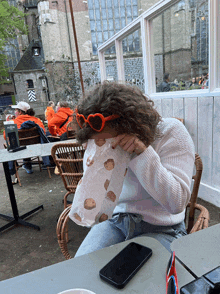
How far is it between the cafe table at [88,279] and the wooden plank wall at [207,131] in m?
2.17

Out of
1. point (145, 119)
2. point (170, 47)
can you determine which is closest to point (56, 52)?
point (170, 47)

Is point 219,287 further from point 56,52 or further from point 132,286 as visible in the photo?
point 56,52

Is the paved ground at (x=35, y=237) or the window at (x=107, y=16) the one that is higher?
the window at (x=107, y=16)

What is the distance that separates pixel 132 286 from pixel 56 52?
22480 mm

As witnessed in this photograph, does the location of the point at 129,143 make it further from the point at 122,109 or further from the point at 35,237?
the point at 35,237

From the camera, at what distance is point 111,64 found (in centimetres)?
482

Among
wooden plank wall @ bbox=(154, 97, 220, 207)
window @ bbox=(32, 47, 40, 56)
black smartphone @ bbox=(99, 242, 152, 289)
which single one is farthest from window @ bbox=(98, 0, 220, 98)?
window @ bbox=(32, 47, 40, 56)

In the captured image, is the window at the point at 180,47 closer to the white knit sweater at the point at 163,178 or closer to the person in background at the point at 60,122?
the white knit sweater at the point at 163,178

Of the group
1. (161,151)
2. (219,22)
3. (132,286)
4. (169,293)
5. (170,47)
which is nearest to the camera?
(169,293)

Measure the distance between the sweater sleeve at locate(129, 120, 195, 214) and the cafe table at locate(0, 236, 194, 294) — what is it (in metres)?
0.26

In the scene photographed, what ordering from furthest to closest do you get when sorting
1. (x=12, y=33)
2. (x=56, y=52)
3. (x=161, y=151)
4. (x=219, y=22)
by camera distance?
(x=56, y=52) → (x=12, y=33) → (x=219, y=22) → (x=161, y=151)

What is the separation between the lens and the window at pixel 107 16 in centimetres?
2045

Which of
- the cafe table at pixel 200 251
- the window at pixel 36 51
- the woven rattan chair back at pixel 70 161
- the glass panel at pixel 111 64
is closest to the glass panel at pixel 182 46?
the glass panel at pixel 111 64

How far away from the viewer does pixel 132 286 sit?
0.59 m
